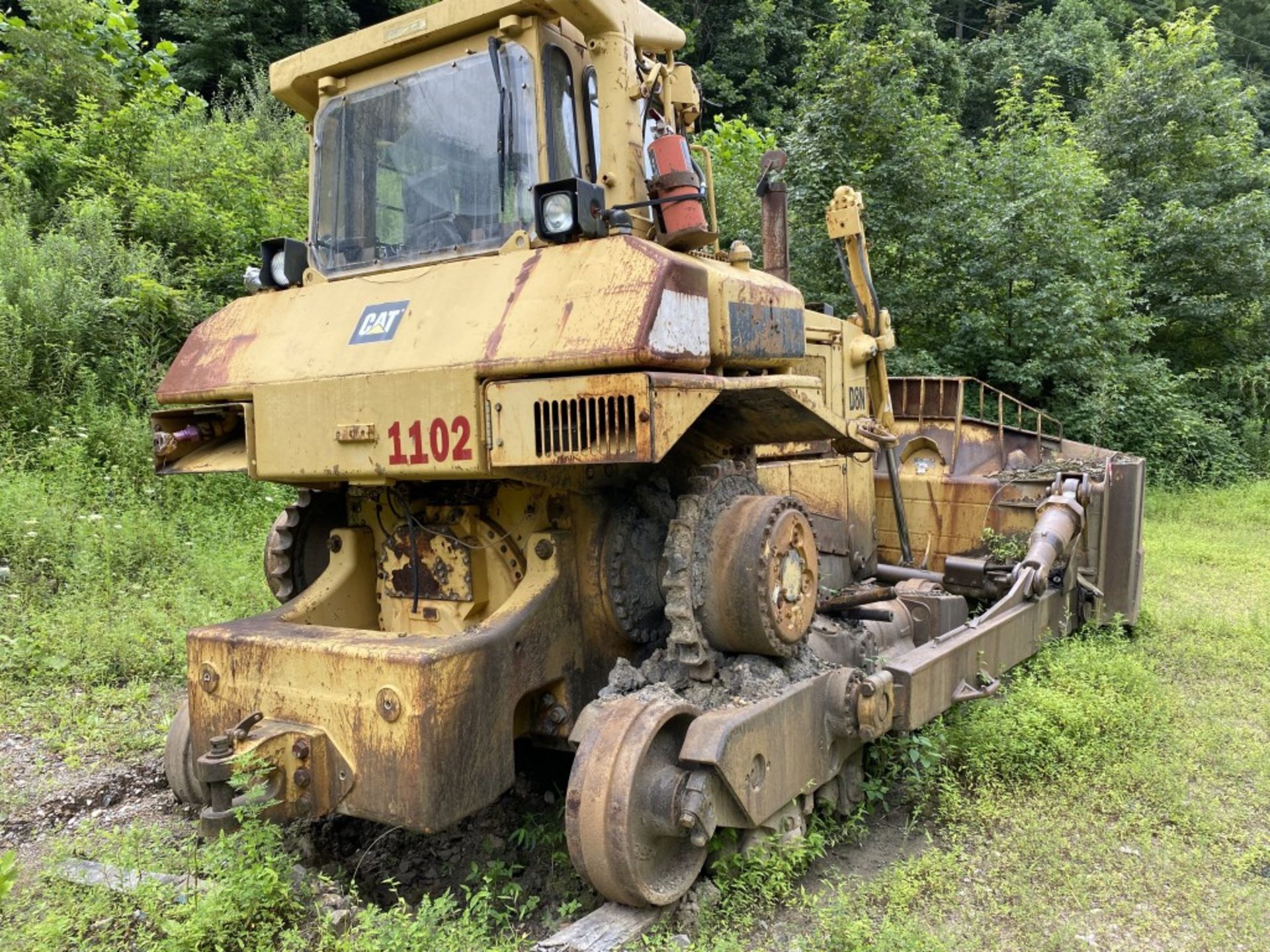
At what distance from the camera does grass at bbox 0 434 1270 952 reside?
2.96 meters

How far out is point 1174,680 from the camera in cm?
570

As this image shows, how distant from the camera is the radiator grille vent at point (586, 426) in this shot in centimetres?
275

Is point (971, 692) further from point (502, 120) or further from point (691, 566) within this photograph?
point (502, 120)

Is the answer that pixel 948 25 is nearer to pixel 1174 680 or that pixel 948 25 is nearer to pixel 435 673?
pixel 1174 680

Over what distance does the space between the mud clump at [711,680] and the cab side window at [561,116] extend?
175 centimetres

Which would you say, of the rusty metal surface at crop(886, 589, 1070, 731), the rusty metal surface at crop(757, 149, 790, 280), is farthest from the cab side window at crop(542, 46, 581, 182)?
the rusty metal surface at crop(886, 589, 1070, 731)

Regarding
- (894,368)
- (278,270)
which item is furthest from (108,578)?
(894,368)

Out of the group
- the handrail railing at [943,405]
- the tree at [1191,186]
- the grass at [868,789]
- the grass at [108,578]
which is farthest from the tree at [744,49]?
the grass at [868,789]

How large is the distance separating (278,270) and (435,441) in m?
1.42

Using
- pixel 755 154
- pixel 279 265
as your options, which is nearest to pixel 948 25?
pixel 755 154

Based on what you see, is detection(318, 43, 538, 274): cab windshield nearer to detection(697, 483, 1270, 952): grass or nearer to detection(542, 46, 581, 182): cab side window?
detection(542, 46, 581, 182): cab side window

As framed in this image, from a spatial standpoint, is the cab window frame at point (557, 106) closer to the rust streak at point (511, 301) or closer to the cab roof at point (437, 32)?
the cab roof at point (437, 32)

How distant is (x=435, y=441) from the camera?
3.02 meters

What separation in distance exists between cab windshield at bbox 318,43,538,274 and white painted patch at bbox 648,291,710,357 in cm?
76
